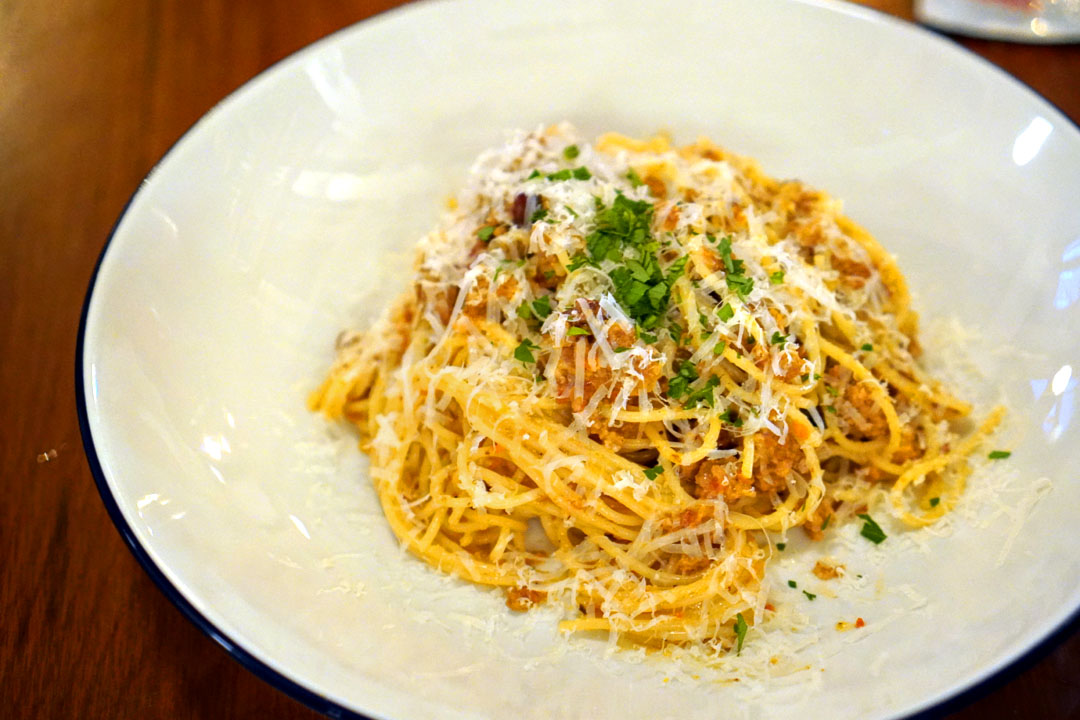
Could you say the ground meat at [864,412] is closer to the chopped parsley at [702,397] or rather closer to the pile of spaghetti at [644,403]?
the pile of spaghetti at [644,403]

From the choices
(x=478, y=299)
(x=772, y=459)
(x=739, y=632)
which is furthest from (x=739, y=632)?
(x=478, y=299)

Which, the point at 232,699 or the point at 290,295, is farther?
the point at 290,295

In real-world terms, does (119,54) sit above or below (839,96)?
below

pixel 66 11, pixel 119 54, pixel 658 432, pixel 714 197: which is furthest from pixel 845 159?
pixel 66 11

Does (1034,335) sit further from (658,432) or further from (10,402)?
(10,402)

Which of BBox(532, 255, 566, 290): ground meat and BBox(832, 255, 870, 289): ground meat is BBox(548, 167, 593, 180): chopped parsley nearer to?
BBox(532, 255, 566, 290): ground meat

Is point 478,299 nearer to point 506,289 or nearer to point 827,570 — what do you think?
point 506,289

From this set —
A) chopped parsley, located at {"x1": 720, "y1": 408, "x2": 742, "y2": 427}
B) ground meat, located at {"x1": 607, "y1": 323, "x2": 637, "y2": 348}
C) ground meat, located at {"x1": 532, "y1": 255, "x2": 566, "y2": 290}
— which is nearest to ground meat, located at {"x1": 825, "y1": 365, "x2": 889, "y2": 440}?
chopped parsley, located at {"x1": 720, "y1": 408, "x2": 742, "y2": 427}
